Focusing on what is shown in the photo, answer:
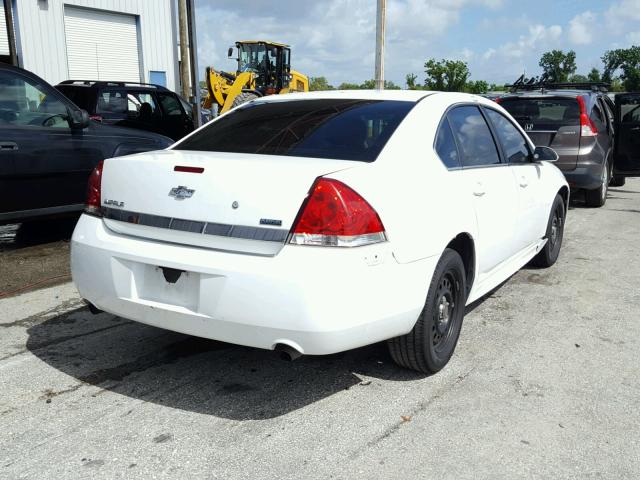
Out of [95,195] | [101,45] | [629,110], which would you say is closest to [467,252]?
[95,195]

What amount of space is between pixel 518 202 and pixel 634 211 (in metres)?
5.95

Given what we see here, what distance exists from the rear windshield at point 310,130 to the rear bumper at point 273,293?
26.7 inches

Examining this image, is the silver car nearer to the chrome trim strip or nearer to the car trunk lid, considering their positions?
the car trunk lid

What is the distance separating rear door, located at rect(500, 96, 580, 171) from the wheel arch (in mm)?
5516

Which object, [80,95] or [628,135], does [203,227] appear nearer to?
[80,95]

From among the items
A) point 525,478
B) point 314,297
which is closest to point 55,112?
point 314,297

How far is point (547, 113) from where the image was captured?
923 centimetres

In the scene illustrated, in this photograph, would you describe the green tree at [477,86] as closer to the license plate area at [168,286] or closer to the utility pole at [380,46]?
the utility pole at [380,46]

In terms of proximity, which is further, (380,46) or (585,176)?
(380,46)

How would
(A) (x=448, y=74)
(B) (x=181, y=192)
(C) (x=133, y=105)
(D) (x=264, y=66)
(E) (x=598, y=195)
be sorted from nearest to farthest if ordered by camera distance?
1. (B) (x=181, y=192)
2. (E) (x=598, y=195)
3. (C) (x=133, y=105)
4. (D) (x=264, y=66)
5. (A) (x=448, y=74)

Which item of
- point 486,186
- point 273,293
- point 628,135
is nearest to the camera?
point 273,293

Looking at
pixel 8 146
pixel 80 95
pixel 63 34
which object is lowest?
pixel 8 146

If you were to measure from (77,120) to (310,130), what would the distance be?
3703mm

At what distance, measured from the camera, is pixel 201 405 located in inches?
130
